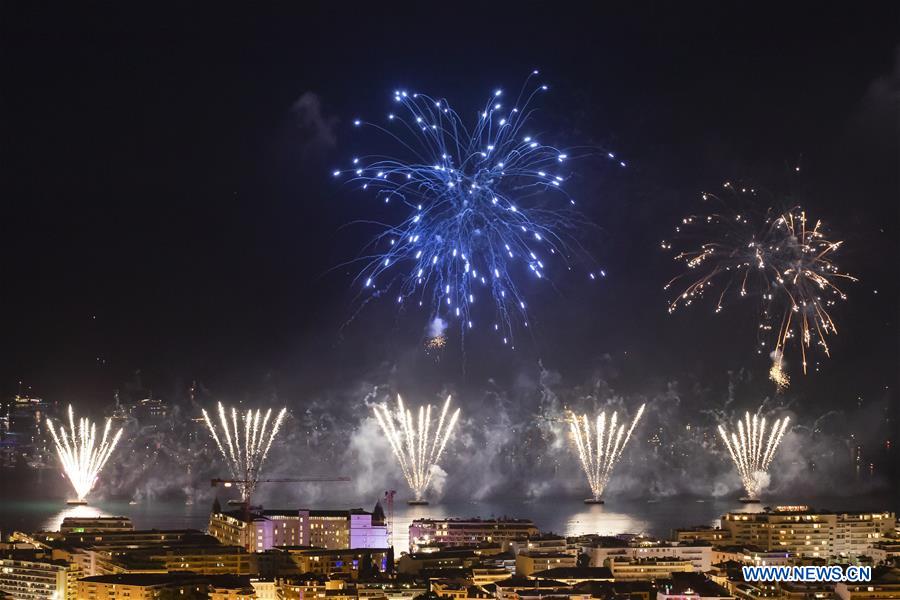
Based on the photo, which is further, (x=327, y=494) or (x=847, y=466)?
(x=847, y=466)

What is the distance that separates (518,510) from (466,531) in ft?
39.3

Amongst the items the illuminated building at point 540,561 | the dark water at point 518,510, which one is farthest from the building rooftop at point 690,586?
the dark water at point 518,510

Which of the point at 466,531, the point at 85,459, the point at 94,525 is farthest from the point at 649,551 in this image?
the point at 85,459

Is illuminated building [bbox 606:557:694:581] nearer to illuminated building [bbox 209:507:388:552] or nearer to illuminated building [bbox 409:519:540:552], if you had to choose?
illuminated building [bbox 409:519:540:552]

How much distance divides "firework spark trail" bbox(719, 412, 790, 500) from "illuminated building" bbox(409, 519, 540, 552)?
12301 millimetres

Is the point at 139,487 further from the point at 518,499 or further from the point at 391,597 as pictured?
the point at 391,597

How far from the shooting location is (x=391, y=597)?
23.9 meters

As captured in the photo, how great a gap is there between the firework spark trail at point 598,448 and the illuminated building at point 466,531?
10.5 meters

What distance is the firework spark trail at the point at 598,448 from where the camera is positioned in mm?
44750

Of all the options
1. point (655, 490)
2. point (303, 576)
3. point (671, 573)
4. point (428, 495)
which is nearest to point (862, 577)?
point (671, 573)

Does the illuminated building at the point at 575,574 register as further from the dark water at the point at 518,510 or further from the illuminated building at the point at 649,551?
the dark water at the point at 518,510

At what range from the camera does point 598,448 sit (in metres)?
44.1

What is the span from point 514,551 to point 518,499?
18616mm

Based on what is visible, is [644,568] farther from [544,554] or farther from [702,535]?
[702,535]
